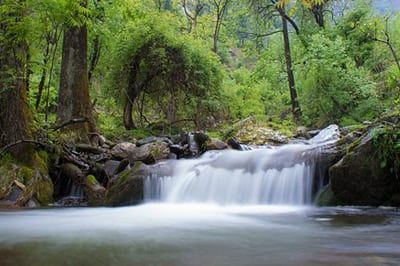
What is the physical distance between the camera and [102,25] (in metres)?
14.3

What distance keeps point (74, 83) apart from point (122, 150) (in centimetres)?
233

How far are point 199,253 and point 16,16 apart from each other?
18.6 ft

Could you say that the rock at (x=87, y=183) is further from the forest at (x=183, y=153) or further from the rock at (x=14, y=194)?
the rock at (x=14, y=194)

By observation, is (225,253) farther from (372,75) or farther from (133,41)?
(372,75)

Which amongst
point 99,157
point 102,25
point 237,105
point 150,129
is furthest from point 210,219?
point 237,105

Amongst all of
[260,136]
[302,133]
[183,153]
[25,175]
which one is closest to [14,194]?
[25,175]

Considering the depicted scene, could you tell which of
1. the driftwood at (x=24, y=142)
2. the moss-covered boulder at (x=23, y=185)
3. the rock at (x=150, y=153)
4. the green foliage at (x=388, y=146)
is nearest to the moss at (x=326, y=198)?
the green foliage at (x=388, y=146)

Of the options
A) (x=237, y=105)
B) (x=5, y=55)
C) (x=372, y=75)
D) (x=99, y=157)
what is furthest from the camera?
(x=237, y=105)

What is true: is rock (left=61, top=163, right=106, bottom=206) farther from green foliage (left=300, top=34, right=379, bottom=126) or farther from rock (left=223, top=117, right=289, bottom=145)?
green foliage (left=300, top=34, right=379, bottom=126)

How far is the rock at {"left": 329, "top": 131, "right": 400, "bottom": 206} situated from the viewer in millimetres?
6891

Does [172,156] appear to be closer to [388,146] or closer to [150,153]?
[150,153]

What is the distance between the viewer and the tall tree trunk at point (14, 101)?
27.6ft

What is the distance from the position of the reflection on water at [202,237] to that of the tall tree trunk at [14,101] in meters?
2.13

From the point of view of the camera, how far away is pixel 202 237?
4816mm
